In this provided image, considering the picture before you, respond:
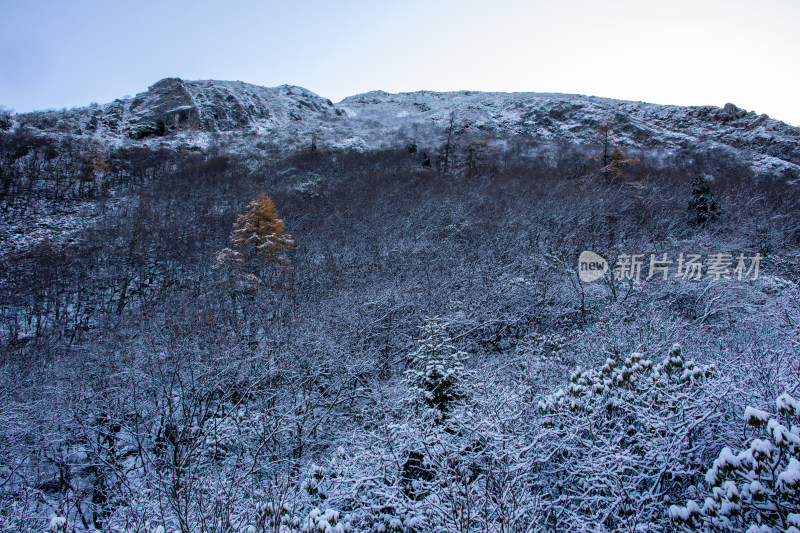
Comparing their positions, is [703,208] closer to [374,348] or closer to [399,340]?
[399,340]

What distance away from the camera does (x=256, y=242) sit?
18453 millimetres

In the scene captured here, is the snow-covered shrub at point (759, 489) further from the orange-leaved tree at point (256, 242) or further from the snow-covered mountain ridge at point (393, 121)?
the snow-covered mountain ridge at point (393, 121)

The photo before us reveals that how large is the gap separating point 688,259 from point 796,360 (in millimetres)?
10361

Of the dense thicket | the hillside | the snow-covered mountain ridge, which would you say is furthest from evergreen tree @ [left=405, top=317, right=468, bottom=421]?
the snow-covered mountain ridge

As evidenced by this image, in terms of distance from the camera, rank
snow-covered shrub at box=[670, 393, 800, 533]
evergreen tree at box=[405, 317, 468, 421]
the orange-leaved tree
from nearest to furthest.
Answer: snow-covered shrub at box=[670, 393, 800, 533]
evergreen tree at box=[405, 317, 468, 421]
the orange-leaved tree

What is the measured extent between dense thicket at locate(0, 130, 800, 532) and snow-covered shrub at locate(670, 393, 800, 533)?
74 centimetres

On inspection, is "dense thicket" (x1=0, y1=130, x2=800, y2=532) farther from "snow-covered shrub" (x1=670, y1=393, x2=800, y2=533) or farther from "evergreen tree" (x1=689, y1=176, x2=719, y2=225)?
"snow-covered shrub" (x1=670, y1=393, x2=800, y2=533)

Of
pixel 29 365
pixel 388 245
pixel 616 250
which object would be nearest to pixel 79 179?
pixel 29 365

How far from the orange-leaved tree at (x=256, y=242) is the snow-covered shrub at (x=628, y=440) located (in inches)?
638

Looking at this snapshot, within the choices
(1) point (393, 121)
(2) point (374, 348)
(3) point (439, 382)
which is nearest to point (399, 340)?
(2) point (374, 348)

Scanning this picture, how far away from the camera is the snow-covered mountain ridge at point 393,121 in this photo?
4438cm

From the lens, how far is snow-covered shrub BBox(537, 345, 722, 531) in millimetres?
4008

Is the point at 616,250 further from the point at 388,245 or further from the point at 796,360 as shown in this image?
the point at 388,245

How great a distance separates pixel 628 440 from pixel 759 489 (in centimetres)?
209
